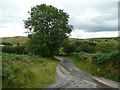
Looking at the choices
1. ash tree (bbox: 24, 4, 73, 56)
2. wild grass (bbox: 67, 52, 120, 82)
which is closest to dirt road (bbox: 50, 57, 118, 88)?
wild grass (bbox: 67, 52, 120, 82)

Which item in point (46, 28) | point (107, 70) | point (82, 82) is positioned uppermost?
point (46, 28)

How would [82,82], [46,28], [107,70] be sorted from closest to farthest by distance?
1. [82,82]
2. [107,70]
3. [46,28]

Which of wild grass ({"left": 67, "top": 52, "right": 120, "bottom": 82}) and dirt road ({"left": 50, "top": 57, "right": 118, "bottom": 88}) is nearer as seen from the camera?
dirt road ({"left": 50, "top": 57, "right": 118, "bottom": 88})

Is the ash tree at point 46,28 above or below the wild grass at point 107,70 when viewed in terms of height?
above

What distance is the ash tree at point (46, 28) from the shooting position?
3394 cm

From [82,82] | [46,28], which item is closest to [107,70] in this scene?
[82,82]

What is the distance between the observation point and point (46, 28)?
3553 centimetres

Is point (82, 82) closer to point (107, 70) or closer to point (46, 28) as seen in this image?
point (107, 70)

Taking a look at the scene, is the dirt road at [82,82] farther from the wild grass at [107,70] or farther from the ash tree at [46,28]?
the ash tree at [46,28]

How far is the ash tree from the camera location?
3394cm

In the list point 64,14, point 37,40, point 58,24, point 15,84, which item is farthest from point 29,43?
point 15,84

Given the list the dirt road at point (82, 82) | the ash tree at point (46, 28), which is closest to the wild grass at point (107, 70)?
the dirt road at point (82, 82)

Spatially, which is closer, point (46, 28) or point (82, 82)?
point (82, 82)

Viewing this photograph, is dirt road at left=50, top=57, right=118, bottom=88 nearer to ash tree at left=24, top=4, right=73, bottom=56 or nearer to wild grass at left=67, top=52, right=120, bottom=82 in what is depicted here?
wild grass at left=67, top=52, right=120, bottom=82
